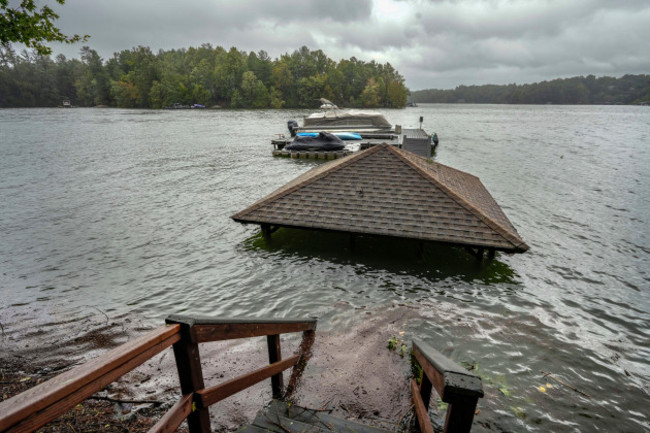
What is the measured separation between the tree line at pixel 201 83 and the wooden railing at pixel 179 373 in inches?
5565

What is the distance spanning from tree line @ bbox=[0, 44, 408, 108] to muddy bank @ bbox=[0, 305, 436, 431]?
13703 centimetres

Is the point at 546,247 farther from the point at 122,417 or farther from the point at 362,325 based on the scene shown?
the point at 122,417

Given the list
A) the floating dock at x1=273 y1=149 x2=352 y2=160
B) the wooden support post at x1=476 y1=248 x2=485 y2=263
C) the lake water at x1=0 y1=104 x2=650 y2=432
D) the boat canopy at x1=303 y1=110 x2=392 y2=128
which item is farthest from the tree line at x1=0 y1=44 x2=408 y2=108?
the wooden support post at x1=476 y1=248 x2=485 y2=263

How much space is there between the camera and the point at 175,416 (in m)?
2.50

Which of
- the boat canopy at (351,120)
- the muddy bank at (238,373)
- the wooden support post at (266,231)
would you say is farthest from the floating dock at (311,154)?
the muddy bank at (238,373)

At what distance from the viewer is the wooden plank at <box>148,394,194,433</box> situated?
2344mm

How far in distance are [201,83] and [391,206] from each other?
148464mm

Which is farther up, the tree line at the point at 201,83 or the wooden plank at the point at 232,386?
the tree line at the point at 201,83

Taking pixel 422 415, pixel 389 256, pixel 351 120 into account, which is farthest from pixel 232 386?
pixel 351 120

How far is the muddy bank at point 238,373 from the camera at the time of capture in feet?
17.8

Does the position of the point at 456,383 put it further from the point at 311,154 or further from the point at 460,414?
the point at 311,154

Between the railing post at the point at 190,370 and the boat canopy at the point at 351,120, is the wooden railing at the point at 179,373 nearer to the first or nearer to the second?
the railing post at the point at 190,370

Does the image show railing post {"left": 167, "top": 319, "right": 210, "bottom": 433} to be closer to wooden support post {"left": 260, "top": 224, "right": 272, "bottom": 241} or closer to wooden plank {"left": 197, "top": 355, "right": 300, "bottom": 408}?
wooden plank {"left": 197, "top": 355, "right": 300, "bottom": 408}

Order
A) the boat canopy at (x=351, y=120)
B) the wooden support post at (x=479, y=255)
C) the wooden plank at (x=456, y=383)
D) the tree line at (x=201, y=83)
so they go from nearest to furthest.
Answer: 1. the wooden plank at (x=456, y=383)
2. the wooden support post at (x=479, y=255)
3. the boat canopy at (x=351, y=120)
4. the tree line at (x=201, y=83)
